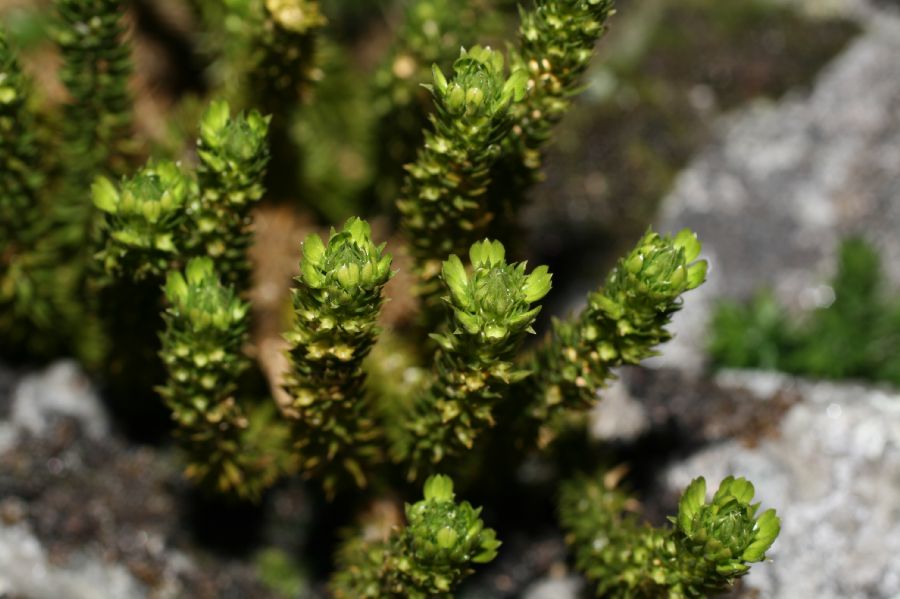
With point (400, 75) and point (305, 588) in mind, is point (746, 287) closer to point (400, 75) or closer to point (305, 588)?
point (400, 75)

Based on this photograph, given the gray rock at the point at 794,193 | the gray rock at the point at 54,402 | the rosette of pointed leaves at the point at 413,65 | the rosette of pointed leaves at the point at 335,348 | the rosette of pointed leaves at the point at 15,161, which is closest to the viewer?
the rosette of pointed leaves at the point at 335,348

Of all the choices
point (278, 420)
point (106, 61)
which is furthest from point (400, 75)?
point (278, 420)

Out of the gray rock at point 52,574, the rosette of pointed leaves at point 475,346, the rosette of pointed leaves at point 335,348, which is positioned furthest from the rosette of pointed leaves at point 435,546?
the gray rock at point 52,574

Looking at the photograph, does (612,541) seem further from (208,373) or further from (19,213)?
(19,213)

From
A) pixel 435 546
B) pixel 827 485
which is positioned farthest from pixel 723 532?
pixel 827 485

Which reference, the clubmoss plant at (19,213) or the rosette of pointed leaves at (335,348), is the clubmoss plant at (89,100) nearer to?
the clubmoss plant at (19,213)

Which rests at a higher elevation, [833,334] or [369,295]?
[833,334]
